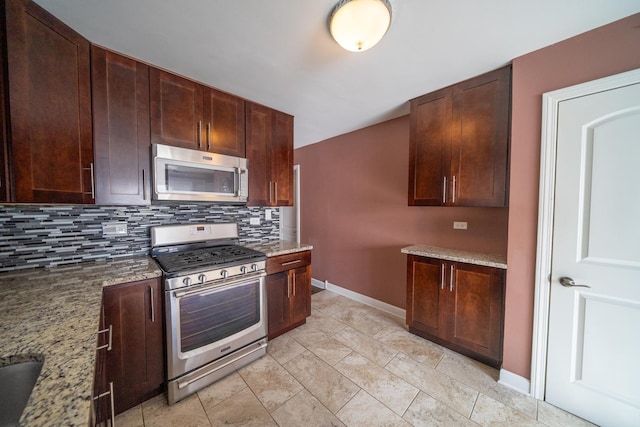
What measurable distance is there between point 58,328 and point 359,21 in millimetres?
1948

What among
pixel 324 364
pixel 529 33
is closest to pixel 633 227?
pixel 529 33

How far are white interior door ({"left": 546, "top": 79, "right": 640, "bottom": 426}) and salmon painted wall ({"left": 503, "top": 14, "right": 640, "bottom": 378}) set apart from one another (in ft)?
0.39

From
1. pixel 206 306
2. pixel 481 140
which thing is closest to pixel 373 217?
pixel 481 140

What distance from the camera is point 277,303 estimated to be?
7.41 ft

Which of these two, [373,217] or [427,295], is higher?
[373,217]

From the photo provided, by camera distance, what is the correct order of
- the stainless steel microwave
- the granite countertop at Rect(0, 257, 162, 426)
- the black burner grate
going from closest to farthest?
the granite countertop at Rect(0, 257, 162, 426) → the black burner grate → the stainless steel microwave

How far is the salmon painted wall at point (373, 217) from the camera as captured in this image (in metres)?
2.39

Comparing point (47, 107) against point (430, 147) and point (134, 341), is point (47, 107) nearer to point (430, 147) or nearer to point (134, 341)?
point (134, 341)

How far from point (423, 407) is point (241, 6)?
2778 mm

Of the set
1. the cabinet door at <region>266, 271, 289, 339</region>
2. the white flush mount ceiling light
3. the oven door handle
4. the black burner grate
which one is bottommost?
the cabinet door at <region>266, 271, 289, 339</region>

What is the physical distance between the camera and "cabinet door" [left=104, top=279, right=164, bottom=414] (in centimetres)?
142

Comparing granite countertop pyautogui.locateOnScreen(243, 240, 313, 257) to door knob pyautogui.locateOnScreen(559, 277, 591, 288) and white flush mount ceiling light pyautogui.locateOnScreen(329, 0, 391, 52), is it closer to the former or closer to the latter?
white flush mount ceiling light pyautogui.locateOnScreen(329, 0, 391, 52)

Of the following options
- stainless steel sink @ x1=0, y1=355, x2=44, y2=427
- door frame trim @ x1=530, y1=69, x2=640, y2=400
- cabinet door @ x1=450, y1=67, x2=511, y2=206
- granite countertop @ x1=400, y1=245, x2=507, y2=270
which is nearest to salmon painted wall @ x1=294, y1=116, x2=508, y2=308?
granite countertop @ x1=400, y1=245, x2=507, y2=270

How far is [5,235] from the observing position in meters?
1.46
